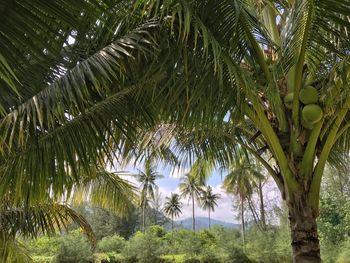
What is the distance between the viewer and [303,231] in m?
3.60

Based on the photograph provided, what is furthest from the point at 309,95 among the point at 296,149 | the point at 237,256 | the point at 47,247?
the point at 47,247

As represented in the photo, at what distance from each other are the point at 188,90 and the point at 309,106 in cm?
111

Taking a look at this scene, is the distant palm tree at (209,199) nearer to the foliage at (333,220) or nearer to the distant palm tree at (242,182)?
the distant palm tree at (242,182)

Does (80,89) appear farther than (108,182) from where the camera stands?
No

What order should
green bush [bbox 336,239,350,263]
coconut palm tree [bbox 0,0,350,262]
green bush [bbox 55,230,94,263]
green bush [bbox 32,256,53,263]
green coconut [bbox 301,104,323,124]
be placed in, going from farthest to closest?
green bush [bbox 55,230,94,263], green bush [bbox 32,256,53,263], green bush [bbox 336,239,350,263], green coconut [bbox 301,104,323,124], coconut palm tree [bbox 0,0,350,262]

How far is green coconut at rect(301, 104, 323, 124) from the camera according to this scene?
345cm

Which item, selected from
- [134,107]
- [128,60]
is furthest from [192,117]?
[128,60]

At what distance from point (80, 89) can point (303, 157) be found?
1984mm

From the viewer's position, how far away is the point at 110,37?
284 centimetres

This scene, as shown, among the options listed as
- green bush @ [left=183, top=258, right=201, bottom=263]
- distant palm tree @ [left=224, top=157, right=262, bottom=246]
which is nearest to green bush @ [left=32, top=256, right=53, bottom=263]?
green bush @ [left=183, top=258, right=201, bottom=263]

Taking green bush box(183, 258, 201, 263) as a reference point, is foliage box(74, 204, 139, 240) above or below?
above

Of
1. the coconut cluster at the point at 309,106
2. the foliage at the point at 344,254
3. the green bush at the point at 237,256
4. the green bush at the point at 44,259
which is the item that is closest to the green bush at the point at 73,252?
the green bush at the point at 44,259

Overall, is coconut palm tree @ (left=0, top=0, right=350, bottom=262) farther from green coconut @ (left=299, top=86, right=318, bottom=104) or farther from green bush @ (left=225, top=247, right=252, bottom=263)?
green bush @ (left=225, top=247, right=252, bottom=263)

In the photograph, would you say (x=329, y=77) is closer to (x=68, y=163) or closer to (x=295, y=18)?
(x=295, y=18)
